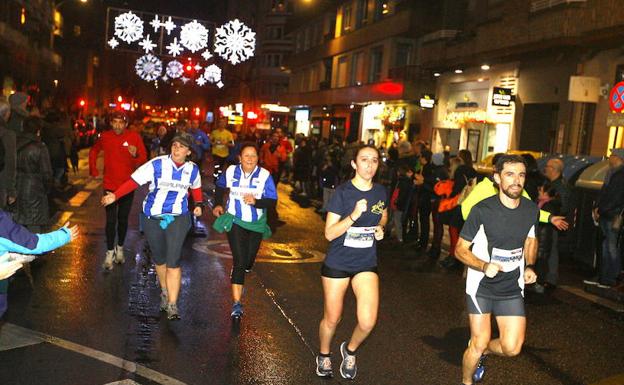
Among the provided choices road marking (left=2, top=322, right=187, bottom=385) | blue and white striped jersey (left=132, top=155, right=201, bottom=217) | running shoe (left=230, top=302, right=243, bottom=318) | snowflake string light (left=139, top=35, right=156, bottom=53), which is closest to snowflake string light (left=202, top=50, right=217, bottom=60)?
snowflake string light (left=139, top=35, right=156, bottom=53)

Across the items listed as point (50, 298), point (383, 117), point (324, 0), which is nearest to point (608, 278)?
point (50, 298)

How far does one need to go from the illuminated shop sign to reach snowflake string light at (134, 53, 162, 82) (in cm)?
1595

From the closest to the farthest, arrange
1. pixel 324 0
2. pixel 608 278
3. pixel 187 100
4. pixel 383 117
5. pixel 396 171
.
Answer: pixel 608 278 → pixel 396 171 → pixel 383 117 → pixel 324 0 → pixel 187 100

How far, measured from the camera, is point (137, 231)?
468 inches

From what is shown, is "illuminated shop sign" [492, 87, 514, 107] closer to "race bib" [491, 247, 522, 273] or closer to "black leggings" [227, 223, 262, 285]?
"black leggings" [227, 223, 262, 285]

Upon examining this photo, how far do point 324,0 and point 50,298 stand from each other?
39949 millimetres

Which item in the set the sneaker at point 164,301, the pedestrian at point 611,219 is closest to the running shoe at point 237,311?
the sneaker at point 164,301

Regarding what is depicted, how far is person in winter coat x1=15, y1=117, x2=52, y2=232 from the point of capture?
818 cm

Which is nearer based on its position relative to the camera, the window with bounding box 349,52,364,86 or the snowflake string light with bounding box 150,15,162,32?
the snowflake string light with bounding box 150,15,162,32

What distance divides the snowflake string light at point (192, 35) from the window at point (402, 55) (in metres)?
10.1

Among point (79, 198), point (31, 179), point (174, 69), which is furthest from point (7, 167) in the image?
point (174, 69)

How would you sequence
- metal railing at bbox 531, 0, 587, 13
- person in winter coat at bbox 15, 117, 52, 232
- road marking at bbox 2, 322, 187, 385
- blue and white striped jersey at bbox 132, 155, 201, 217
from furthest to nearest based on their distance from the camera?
1. metal railing at bbox 531, 0, 587, 13
2. person in winter coat at bbox 15, 117, 52, 232
3. blue and white striped jersey at bbox 132, 155, 201, 217
4. road marking at bbox 2, 322, 187, 385

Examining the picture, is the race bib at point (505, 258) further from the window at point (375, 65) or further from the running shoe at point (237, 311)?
the window at point (375, 65)

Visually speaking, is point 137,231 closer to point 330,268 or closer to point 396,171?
point 396,171
